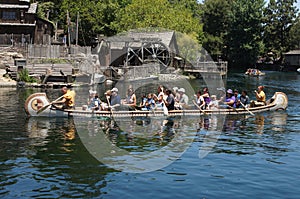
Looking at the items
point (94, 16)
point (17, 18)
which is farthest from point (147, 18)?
point (17, 18)

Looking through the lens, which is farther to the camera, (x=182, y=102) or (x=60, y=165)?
(x=182, y=102)

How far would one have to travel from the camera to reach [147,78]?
58188 mm

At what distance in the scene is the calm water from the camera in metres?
13.5

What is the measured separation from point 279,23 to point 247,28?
12.5 m

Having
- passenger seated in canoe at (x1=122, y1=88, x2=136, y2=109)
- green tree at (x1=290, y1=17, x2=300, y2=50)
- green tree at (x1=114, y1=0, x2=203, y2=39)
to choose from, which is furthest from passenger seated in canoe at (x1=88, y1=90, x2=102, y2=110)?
green tree at (x1=290, y1=17, x2=300, y2=50)

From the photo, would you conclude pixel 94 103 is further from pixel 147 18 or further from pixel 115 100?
pixel 147 18

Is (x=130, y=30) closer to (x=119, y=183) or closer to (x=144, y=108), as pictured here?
(x=144, y=108)

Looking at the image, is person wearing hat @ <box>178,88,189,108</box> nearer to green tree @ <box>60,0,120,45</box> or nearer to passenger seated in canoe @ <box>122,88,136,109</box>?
passenger seated in canoe @ <box>122,88,136,109</box>

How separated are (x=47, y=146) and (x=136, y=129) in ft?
19.9

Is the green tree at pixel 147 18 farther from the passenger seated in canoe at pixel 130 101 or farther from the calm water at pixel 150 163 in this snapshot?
the calm water at pixel 150 163

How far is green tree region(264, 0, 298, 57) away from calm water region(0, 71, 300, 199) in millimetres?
78004

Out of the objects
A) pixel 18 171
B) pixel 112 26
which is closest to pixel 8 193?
pixel 18 171

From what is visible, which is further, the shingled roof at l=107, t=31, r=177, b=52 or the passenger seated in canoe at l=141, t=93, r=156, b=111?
the shingled roof at l=107, t=31, r=177, b=52

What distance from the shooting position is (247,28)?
93438 millimetres
